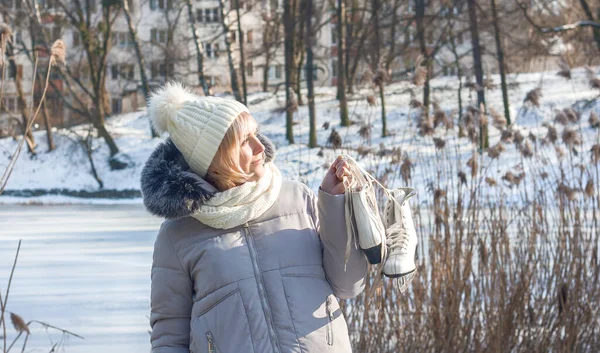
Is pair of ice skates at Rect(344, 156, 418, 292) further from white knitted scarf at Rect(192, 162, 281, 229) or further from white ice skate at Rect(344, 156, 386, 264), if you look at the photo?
white knitted scarf at Rect(192, 162, 281, 229)

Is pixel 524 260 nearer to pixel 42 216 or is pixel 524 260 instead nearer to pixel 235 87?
pixel 42 216

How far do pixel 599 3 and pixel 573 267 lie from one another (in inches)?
641

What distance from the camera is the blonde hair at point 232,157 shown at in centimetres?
219

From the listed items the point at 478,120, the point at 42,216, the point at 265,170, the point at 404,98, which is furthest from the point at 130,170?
the point at 265,170

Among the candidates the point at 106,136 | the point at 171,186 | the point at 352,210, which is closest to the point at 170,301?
the point at 171,186

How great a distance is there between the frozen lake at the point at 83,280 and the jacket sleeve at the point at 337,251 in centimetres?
284

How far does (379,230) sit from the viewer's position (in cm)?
215

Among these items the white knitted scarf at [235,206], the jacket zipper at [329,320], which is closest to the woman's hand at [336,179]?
the white knitted scarf at [235,206]

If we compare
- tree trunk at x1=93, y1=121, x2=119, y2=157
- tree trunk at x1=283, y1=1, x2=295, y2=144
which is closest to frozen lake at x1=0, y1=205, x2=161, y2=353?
tree trunk at x1=283, y1=1, x2=295, y2=144

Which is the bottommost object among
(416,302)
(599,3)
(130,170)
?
(130,170)

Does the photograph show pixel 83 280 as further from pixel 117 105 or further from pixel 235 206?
pixel 117 105

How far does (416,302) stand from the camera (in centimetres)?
401

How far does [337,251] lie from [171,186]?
1.56ft

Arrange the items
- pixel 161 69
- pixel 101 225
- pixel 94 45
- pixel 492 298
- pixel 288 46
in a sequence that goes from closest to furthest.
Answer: pixel 492 298
pixel 101 225
pixel 288 46
pixel 94 45
pixel 161 69
